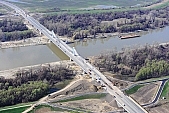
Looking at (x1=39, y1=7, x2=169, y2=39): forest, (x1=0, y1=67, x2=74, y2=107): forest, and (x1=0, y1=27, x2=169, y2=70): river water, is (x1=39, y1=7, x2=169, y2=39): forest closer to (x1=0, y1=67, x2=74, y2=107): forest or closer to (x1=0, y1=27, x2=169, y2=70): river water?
(x1=0, y1=27, x2=169, y2=70): river water

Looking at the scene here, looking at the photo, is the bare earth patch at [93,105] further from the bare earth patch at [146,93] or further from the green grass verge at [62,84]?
the green grass verge at [62,84]

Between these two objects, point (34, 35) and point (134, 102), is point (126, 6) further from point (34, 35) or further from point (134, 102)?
point (134, 102)

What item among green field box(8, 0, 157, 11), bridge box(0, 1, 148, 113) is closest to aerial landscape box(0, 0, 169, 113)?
bridge box(0, 1, 148, 113)

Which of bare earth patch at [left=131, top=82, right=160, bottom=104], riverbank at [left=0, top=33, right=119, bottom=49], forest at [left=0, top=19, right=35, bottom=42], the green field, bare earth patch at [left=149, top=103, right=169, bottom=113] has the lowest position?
bare earth patch at [left=149, top=103, right=169, bottom=113]

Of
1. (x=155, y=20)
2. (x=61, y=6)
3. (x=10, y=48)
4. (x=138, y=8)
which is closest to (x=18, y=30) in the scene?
(x=10, y=48)

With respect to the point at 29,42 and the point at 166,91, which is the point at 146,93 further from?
the point at 29,42

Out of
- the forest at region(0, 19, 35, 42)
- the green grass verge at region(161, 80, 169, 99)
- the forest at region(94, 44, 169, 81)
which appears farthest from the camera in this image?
the forest at region(0, 19, 35, 42)
